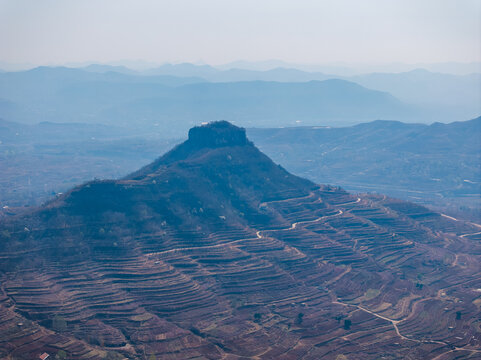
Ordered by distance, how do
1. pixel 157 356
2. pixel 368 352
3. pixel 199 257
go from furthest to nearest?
pixel 199 257
pixel 368 352
pixel 157 356

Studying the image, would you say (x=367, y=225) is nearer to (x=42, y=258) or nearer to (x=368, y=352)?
(x=368, y=352)

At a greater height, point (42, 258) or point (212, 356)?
point (42, 258)

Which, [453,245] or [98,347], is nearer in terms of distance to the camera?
[98,347]

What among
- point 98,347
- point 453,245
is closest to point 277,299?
point 98,347

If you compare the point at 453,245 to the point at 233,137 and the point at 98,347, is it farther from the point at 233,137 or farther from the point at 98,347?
the point at 98,347

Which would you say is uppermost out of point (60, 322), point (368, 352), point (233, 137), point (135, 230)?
point (233, 137)

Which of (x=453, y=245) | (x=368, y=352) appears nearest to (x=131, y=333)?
(x=368, y=352)

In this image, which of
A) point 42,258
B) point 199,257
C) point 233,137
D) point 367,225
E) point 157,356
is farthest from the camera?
point 233,137
